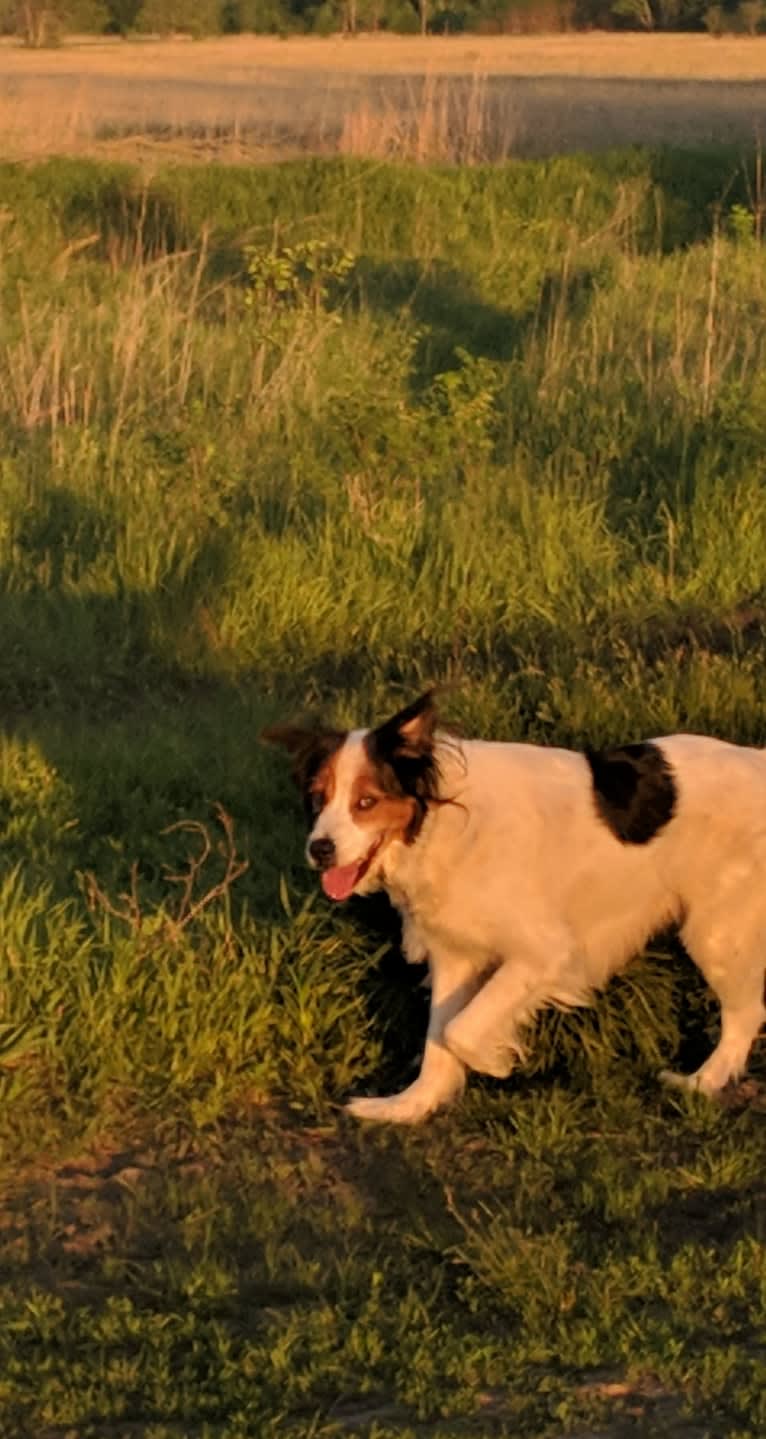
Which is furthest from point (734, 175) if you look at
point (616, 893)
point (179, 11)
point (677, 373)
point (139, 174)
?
point (179, 11)

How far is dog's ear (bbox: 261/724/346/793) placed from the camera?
459 centimetres

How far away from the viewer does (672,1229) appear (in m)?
4.10

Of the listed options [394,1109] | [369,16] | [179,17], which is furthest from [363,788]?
[179,17]

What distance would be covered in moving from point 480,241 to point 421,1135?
11431mm

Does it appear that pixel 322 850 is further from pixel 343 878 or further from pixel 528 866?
pixel 528 866

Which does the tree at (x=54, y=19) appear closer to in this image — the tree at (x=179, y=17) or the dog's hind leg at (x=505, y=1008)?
the tree at (x=179, y=17)

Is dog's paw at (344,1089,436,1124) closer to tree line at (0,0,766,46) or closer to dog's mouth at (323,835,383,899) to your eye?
dog's mouth at (323,835,383,899)

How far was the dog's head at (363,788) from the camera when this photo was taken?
14.8 feet

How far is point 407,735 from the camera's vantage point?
4543 millimetres

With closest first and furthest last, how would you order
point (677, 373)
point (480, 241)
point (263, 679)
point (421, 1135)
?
point (421, 1135) → point (263, 679) → point (677, 373) → point (480, 241)

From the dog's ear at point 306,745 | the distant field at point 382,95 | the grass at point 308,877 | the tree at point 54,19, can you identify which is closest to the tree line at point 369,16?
the tree at point 54,19

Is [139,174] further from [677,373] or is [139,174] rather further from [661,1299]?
[661,1299]

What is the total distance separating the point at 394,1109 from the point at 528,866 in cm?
59

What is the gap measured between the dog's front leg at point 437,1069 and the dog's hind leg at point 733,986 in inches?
19.1
